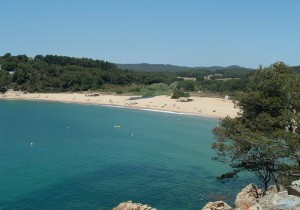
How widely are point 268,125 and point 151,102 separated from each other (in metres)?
80.6

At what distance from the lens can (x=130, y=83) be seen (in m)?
139

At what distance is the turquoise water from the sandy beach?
10.1 metres

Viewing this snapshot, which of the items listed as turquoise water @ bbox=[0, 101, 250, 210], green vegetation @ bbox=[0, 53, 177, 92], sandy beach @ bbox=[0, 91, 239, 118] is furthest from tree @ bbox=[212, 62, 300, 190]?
green vegetation @ bbox=[0, 53, 177, 92]

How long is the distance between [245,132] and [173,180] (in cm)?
1372

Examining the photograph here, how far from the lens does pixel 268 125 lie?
69.1 feet

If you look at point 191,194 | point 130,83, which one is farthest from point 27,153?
point 130,83

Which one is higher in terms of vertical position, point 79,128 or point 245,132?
point 245,132

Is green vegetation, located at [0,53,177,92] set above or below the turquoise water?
above

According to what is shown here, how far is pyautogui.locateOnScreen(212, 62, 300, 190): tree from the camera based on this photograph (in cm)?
1978

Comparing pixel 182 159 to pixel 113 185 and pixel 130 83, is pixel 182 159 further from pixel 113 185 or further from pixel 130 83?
pixel 130 83

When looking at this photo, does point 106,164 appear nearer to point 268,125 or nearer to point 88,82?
point 268,125

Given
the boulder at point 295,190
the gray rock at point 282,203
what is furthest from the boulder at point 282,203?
the boulder at point 295,190

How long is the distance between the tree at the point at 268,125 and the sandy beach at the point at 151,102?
5381cm

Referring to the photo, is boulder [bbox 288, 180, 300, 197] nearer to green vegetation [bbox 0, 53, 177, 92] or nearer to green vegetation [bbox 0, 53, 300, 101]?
green vegetation [bbox 0, 53, 300, 101]
